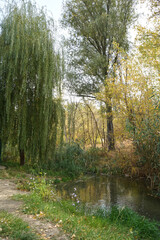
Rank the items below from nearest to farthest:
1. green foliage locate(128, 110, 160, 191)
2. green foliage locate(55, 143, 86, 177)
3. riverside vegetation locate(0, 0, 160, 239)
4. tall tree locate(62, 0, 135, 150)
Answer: green foliage locate(128, 110, 160, 191) → riverside vegetation locate(0, 0, 160, 239) → green foliage locate(55, 143, 86, 177) → tall tree locate(62, 0, 135, 150)

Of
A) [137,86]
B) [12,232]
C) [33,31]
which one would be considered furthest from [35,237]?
[137,86]

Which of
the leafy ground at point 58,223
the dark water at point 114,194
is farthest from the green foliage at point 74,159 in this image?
the leafy ground at point 58,223

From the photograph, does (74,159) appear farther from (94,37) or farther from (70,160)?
(94,37)

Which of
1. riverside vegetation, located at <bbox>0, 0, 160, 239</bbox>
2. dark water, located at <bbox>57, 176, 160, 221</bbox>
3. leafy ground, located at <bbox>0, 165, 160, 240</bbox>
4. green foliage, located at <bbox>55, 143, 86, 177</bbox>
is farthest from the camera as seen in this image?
green foliage, located at <bbox>55, 143, 86, 177</bbox>

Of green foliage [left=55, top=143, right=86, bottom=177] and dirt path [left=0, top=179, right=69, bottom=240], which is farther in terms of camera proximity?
green foliage [left=55, top=143, right=86, bottom=177]

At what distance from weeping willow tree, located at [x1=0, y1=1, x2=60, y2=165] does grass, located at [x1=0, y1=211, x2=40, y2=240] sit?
4.95 meters

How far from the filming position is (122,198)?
23.1ft

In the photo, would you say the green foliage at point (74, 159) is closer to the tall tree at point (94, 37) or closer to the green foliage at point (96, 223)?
the tall tree at point (94, 37)

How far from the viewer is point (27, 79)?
8.30 meters

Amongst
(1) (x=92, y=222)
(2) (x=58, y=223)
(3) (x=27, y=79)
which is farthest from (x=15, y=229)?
(3) (x=27, y=79)

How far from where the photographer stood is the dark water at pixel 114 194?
6236 mm

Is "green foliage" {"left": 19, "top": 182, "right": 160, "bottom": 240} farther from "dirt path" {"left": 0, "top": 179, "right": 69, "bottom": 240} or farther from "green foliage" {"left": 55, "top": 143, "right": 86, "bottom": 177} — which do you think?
"green foliage" {"left": 55, "top": 143, "right": 86, "bottom": 177}

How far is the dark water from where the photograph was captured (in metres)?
6.24

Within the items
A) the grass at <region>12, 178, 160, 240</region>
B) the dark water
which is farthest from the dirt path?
the dark water
